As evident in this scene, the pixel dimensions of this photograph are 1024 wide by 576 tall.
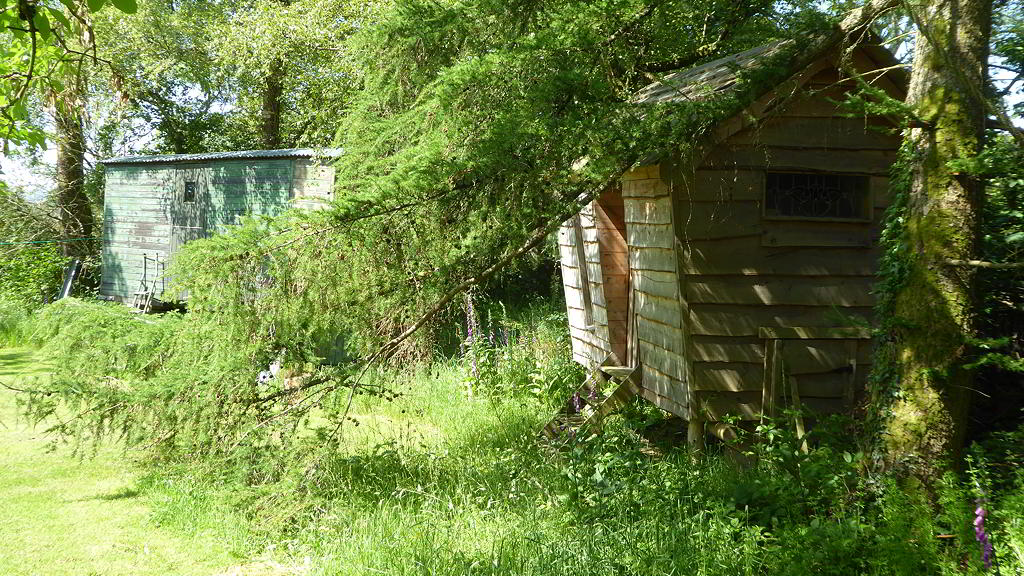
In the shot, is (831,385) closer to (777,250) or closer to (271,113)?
(777,250)

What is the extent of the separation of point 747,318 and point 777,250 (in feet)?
1.92

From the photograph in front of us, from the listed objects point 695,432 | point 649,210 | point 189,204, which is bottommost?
point 695,432

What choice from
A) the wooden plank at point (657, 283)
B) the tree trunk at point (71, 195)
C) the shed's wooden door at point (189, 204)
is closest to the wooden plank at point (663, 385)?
the wooden plank at point (657, 283)

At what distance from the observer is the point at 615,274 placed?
25.7 ft

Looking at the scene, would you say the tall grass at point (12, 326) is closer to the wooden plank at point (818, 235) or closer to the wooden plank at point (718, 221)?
the wooden plank at point (718, 221)

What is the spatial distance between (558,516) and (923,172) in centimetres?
306

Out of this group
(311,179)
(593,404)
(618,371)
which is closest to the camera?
(618,371)

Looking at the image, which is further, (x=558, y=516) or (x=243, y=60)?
(x=243, y=60)

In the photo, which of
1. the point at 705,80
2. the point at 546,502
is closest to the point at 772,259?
the point at 705,80

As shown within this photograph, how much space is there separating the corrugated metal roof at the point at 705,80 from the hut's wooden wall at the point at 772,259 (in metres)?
0.42

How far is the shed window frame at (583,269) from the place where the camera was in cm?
838

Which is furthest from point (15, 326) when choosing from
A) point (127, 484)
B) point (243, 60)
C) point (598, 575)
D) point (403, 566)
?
point (598, 575)

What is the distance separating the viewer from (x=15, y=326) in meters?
14.2

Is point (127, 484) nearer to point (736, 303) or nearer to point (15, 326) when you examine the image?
point (736, 303)
